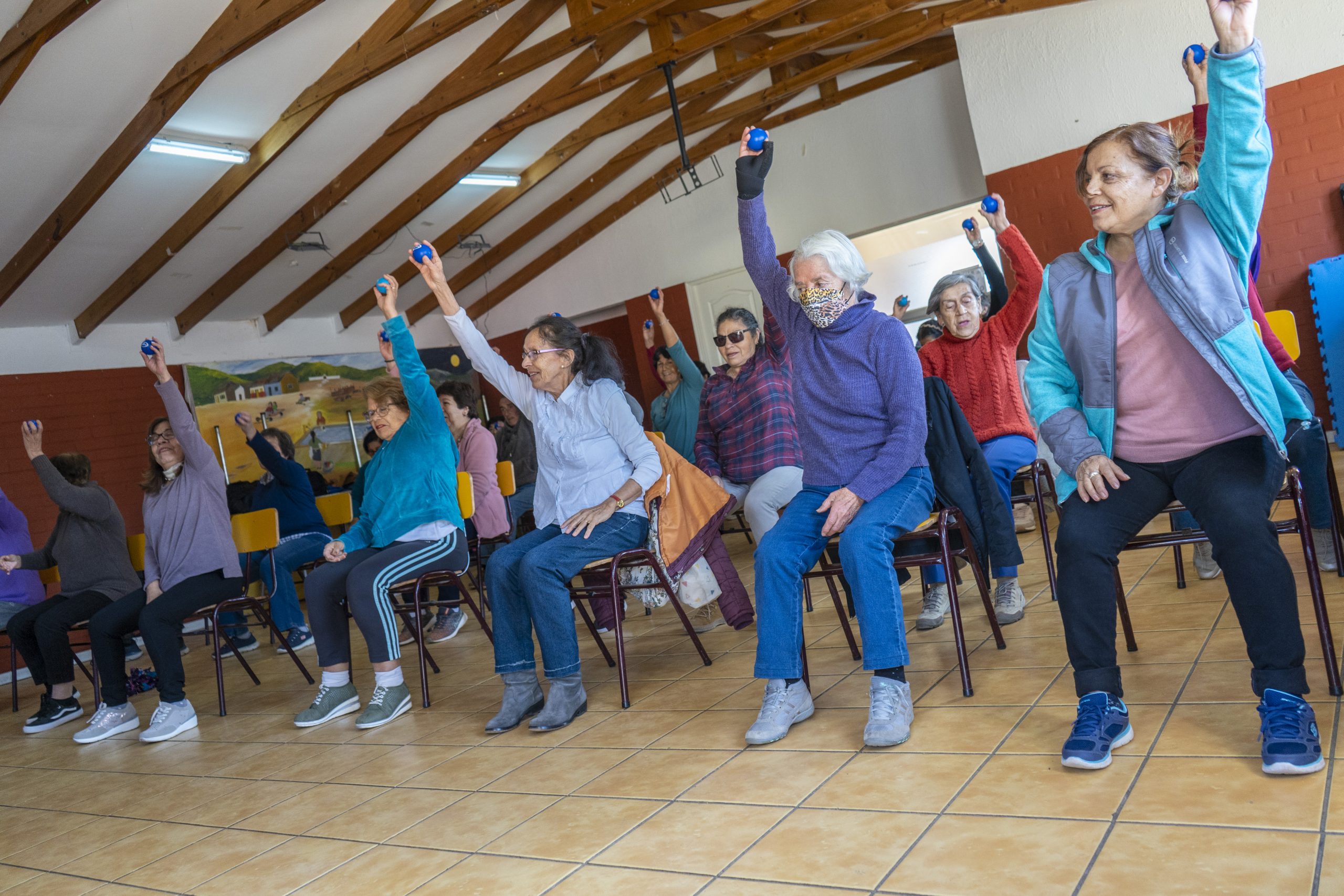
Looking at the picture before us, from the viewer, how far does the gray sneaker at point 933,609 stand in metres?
3.10

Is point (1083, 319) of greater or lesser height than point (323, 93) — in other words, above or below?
below

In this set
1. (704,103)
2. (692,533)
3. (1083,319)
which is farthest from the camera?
(704,103)

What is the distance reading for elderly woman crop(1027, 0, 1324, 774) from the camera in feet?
5.52

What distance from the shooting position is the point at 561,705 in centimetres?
275

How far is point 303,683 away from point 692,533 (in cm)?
207

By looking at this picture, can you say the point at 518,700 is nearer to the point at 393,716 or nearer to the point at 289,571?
the point at 393,716

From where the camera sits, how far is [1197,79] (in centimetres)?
214

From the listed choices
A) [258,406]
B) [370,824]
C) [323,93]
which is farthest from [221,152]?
[370,824]

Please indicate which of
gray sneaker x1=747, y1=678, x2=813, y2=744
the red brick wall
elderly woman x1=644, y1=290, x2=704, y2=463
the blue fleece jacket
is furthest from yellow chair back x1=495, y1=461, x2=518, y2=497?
the red brick wall

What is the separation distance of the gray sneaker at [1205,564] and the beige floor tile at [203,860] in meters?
2.73

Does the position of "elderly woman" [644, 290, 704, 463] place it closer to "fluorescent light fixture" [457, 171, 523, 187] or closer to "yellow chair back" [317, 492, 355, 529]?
"yellow chair back" [317, 492, 355, 529]

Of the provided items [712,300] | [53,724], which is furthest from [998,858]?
[712,300]

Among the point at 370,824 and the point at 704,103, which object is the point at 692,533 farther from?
the point at 704,103

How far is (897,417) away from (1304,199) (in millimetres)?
5414
